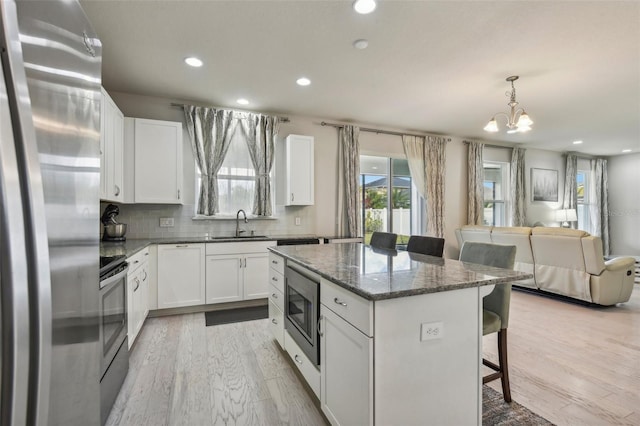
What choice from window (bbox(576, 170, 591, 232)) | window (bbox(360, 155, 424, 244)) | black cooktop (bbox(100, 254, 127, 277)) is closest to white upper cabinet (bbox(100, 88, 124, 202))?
black cooktop (bbox(100, 254, 127, 277))

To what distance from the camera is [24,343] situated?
1.69 ft

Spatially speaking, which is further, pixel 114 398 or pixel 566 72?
pixel 566 72

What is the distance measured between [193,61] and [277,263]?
7.08 feet

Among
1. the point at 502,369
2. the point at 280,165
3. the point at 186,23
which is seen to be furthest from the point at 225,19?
the point at 502,369

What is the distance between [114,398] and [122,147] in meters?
2.56

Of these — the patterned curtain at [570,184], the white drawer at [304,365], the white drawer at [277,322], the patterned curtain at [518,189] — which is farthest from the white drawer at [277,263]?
the patterned curtain at [570,184]

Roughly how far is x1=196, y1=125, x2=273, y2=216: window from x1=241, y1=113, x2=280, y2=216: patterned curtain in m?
0.09

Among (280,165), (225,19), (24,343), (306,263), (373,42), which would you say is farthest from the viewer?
(280,165)

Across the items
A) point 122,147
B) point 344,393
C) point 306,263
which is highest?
point 122,147

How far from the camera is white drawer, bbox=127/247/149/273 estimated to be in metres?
2.45

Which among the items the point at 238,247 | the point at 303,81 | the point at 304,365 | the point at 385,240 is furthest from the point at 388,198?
the point at 304,365

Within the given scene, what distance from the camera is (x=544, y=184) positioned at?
6934 mm

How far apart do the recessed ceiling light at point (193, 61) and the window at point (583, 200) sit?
932 cm

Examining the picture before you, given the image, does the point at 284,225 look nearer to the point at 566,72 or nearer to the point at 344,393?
the point at 344,393
